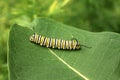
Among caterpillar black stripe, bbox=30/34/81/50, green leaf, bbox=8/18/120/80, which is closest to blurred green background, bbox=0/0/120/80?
caterpillar black stripe, bbox=30/34/81/50

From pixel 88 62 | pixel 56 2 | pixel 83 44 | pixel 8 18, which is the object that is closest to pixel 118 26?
pixel 56 2

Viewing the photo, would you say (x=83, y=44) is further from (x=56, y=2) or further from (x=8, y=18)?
(x=8, y=18)

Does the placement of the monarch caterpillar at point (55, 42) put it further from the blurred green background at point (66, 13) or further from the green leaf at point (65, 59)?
the blurred green background at point (66, 13)

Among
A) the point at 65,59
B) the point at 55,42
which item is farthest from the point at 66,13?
the point at 65,59

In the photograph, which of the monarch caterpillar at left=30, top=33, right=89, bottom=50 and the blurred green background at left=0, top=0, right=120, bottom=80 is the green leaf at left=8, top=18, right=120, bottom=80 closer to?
the monarch caterpillar at left=30, top=33, right=89, bottom=50

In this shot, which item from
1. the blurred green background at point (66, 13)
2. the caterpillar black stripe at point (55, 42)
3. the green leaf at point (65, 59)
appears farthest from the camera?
the blurred green background at point (66, 13)

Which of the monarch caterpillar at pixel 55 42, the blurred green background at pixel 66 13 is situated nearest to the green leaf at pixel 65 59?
the monarch caterpillar at pixel 55 42

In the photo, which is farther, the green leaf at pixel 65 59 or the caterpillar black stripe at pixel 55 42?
the caterpillar black stripe at pixel 55 42
